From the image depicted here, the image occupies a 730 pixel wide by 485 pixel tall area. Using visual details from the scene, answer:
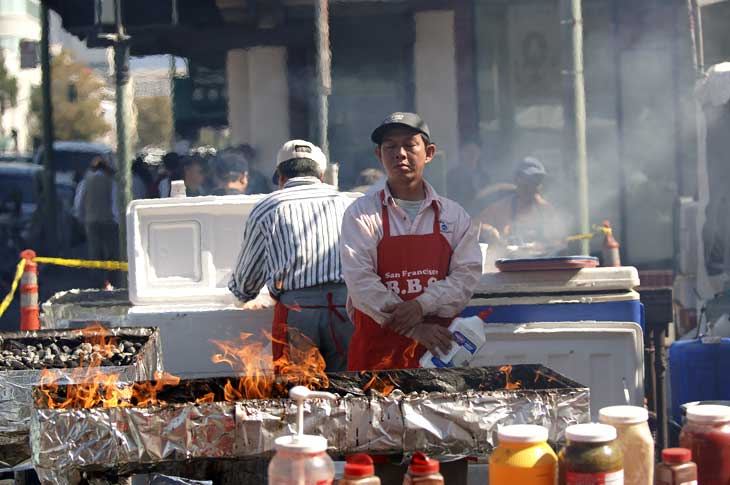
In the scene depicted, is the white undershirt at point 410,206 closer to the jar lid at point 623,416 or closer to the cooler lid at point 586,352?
the cooler lid at point 586,352

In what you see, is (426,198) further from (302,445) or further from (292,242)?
(302,445)

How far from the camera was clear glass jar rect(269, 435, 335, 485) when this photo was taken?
2.90 metres

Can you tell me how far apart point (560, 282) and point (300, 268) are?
1.39 m

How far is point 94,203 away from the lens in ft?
46.8

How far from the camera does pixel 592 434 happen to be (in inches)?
116

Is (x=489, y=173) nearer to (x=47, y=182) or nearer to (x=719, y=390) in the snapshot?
(x=47, y=182)

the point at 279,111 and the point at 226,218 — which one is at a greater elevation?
the point at 279,111

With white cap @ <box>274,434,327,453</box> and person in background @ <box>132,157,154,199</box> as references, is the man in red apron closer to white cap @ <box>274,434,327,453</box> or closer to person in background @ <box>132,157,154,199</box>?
white cap @ <box>274,434,327,453</box>

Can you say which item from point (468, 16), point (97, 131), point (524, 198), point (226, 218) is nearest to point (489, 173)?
point (468, 16)

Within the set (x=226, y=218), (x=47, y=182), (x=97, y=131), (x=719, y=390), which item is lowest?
(x=719, y=390)

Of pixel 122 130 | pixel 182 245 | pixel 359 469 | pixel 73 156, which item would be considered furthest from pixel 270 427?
pixel 73 156

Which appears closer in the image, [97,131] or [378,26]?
[378,26]

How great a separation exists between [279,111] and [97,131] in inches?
987

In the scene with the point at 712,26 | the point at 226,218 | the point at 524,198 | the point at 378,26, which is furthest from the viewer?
the point at 378,26
